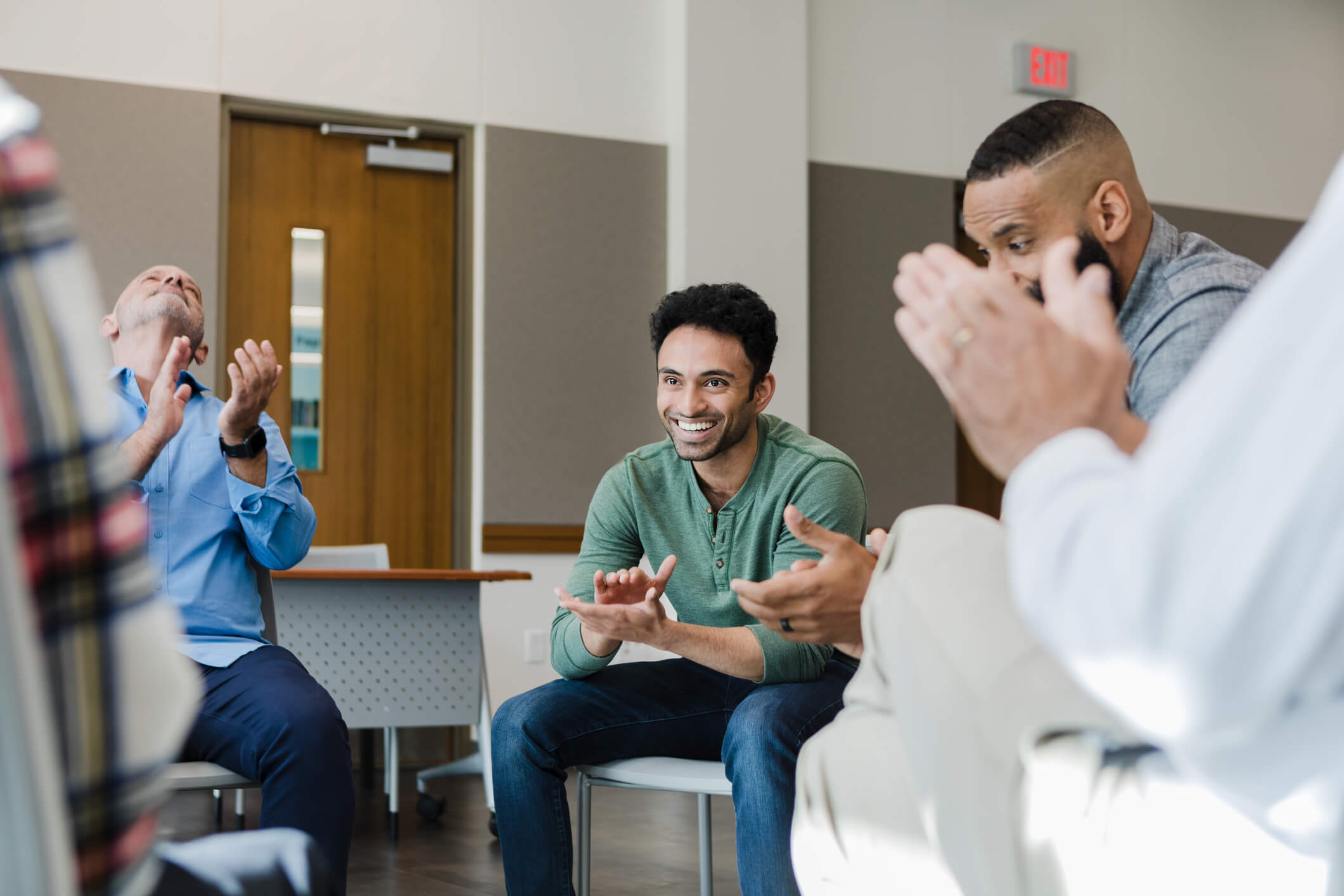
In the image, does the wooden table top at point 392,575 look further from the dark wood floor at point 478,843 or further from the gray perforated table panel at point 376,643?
the dark wood floor at point 478,843

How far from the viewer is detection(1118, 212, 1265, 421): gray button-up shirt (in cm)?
130

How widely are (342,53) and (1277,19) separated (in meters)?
4.88

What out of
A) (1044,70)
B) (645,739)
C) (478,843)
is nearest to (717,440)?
(645,739)

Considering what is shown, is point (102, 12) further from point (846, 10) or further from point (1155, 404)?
point (1155, 404)

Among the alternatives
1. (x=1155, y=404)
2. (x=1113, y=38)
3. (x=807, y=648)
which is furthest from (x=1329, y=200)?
(x=1113, y=38)

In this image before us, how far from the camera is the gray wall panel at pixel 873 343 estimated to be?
531 cm

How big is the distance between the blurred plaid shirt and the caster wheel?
10.3ft

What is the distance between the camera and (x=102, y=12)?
4.27m

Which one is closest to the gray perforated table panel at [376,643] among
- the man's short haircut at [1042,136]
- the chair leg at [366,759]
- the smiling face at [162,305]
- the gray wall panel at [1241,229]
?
the chair leg at [366,759]

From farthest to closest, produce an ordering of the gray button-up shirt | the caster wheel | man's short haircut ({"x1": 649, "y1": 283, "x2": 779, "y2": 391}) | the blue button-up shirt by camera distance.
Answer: the caster wheel < man's short haircut ({"x1": 649, "y1": 283, "x2": 779, "y2": 391}) < the blue button-up shirt < the gray button-up shirt

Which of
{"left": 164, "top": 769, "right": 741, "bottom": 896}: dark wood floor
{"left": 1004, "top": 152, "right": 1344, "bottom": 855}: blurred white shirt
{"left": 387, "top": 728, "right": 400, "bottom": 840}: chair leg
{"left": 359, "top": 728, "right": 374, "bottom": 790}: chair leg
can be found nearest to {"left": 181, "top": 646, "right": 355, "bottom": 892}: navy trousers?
{"left": 164, "top": 769, "right": 741, "bottom": 896}: dark wood floor

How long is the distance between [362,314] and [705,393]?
2982 mm

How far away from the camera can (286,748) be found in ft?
5.68

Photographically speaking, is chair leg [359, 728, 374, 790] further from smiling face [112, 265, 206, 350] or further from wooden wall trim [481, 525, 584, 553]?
smiling face [112, 265, 206, 350]
